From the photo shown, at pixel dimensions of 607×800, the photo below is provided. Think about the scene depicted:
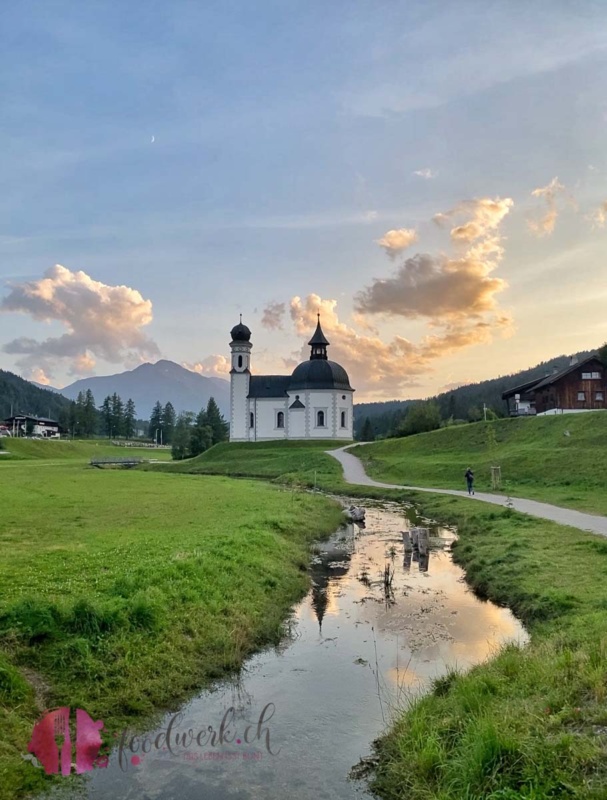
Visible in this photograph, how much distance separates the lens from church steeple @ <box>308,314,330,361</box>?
311ft

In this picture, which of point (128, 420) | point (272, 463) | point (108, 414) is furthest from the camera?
point (128, 420)

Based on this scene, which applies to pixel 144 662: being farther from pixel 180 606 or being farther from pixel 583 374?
pixel 583 374

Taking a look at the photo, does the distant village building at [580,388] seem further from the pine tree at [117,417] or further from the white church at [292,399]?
the pine tree at [117,417]

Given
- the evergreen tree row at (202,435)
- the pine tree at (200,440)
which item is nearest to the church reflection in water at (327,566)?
the pine tree at (200,440)

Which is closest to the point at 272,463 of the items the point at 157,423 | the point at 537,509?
the point at 537,509

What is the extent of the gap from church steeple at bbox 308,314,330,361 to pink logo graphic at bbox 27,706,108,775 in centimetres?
8665

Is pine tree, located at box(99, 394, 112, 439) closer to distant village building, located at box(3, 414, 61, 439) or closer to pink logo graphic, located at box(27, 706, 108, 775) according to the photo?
distant village building, located at box(3, 414, 61, 439)

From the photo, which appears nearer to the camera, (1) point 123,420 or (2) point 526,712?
(2) point 526,712

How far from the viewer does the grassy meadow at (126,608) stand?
9.19 metres

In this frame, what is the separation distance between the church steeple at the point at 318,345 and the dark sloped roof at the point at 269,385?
568 cm

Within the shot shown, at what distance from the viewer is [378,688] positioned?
10.4 meters

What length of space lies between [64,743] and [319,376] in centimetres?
8177

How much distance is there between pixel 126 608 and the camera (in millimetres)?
11570

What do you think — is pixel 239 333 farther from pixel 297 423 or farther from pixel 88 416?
pixel 88 416
